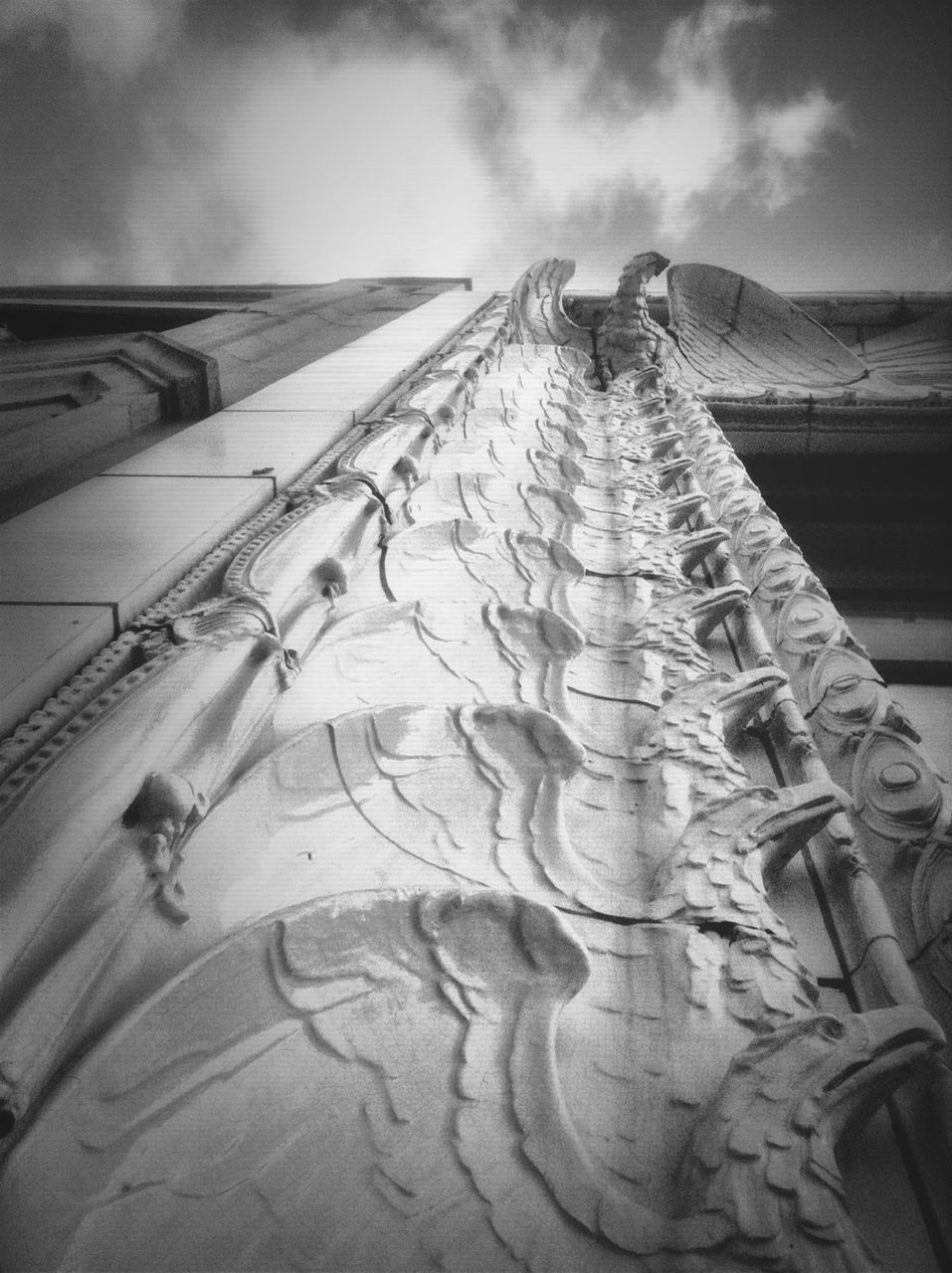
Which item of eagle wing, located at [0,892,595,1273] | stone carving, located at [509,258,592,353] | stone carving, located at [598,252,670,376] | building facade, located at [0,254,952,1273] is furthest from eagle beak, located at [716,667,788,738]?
stone carving, located at [509,258,592,353]

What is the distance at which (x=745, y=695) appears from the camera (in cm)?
173

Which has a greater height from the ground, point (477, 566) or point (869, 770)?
point (477, 566)

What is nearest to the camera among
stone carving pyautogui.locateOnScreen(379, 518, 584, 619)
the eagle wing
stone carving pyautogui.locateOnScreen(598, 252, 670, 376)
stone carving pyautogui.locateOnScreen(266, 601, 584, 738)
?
the eagle wing

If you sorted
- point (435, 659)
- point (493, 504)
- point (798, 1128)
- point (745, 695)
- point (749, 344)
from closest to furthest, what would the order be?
point (798, 1128)
point (745, 695)
point (435, 659)
point (493, 504)
point (749, 344)

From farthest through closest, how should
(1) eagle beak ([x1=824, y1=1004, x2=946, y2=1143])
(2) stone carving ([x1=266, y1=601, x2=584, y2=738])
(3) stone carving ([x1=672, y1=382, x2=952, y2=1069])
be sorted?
(2) stone carving ([x1=266, y1=601, x2=584, y2=738]) < (3) stone carving ([x1=672, y1=382, x2=952, y2=1069]) < (1) eagle beak ([x1=824, y1=1004, x2=946, y2=1143])

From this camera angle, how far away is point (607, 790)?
5.05 ft

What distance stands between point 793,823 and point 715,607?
3.02ft

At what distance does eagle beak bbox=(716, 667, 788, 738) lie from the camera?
1.72m

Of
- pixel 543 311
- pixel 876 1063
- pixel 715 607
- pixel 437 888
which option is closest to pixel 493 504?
pixel 715 607

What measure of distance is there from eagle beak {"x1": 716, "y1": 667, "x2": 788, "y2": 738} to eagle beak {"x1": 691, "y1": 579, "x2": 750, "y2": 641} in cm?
39

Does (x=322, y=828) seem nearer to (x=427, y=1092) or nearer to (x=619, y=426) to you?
(x=427, y=1092)

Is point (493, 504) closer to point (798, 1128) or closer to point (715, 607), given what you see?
point (715, 607)

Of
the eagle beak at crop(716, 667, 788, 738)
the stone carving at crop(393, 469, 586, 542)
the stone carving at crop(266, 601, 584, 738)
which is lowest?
the eagle beak at crop(716, 667, 788, 738)

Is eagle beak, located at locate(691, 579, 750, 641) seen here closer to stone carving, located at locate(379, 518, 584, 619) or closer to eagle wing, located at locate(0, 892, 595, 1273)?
stone carving, located at locate(379, 518, 584, 619)
